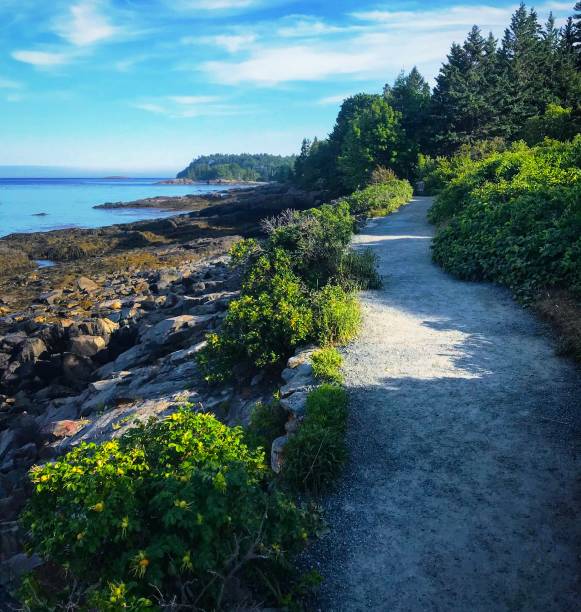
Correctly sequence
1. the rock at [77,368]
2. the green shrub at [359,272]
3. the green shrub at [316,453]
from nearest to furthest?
the green shrub at [316,453]
the green shrub at [359,272]
the rock at [77,368]

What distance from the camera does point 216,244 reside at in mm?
37312

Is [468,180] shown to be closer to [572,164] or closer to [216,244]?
[572,164]

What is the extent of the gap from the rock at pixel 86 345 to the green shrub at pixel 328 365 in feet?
32.3

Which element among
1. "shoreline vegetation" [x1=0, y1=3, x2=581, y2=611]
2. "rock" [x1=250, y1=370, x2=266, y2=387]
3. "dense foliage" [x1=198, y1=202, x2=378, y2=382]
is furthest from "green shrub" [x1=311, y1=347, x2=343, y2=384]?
"rock" [x1=250, y1=370, x2=266, y2=387]

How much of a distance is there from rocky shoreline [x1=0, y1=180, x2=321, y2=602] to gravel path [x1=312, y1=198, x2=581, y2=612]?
8.26ft

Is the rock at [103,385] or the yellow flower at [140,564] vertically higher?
the yellow flower at [140,564]

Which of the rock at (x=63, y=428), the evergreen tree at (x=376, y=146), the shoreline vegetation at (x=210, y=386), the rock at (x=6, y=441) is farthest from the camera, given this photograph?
the evergreen tree at (x=376, y=146)

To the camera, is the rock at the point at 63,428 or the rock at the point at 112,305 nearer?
the rock at the point at 63,428

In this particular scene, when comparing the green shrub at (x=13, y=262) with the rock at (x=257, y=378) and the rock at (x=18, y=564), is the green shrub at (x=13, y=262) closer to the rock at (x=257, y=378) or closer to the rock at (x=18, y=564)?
the rock at (x=257, y=378)

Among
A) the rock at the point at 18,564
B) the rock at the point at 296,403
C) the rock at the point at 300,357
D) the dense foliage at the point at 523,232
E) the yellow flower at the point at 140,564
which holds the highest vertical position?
the dense foliage at the point at 523,232

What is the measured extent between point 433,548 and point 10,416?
39.8ft

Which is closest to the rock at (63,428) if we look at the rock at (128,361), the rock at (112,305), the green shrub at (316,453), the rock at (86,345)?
the rock at (128,361)

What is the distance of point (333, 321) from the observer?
30.7ft

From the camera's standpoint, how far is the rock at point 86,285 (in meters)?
25.9
